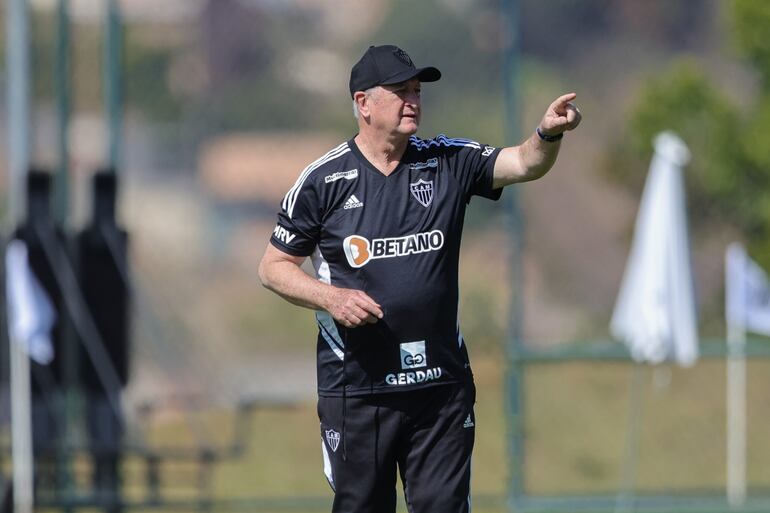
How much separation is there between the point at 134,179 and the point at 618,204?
3.64m

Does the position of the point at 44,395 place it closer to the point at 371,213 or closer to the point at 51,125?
the point at 51,125

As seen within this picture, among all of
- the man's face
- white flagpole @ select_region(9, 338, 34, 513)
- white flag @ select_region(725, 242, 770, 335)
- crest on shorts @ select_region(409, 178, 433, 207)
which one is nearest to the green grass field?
white flag @ select_region(725, 242, 770, 335)

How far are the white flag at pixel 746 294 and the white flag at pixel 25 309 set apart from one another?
4556 millimetres

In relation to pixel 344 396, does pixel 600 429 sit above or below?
below

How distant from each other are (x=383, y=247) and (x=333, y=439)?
2.51 ft

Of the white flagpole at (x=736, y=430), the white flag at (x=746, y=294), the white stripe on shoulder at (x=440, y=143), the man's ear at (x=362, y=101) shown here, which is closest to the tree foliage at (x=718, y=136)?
the white flag at (x=746, y=294)

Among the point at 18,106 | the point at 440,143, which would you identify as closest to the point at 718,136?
the point at 18,106

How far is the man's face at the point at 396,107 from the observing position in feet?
18.2

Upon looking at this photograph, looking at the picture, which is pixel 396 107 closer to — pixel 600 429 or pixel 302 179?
pixel 302 179

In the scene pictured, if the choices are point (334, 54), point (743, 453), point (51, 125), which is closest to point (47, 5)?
point (51, 125)

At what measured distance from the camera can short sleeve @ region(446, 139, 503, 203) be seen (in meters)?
5.73

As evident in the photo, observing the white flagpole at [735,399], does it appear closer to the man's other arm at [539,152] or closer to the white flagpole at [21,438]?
the white flagpole at [21,438]

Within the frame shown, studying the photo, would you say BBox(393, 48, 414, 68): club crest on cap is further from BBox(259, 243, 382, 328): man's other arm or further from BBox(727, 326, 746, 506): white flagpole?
BBox(727, 326, 746, 506): white flagpole

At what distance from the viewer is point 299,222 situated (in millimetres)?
Answer: 5652
